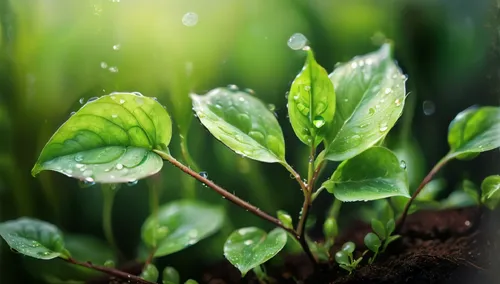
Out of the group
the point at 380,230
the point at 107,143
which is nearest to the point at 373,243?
the point at 380,230

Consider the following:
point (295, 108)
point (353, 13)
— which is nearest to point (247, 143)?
point (295, 108)

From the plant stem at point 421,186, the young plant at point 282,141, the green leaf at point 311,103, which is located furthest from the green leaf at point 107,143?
the plant stem at point 421,186

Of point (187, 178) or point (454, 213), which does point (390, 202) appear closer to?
point (454, 213)

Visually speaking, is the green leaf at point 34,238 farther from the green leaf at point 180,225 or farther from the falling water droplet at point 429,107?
the falling water droplet at point 429,107

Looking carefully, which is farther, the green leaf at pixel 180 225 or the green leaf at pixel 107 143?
the green leaf at pixel 180 225

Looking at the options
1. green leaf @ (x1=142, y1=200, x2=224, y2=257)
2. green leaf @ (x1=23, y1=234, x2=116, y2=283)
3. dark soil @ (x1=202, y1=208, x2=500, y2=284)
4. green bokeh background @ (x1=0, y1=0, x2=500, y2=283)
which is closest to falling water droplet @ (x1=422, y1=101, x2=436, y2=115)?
green bokeh background @ (x1=0, y1=0, x2=500, y2=283)

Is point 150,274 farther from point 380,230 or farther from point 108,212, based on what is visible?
point 380,230

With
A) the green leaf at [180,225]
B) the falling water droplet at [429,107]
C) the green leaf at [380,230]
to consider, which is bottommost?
the green leaf at [180,225]
